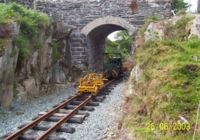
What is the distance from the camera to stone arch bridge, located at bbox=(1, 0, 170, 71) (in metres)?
18.5

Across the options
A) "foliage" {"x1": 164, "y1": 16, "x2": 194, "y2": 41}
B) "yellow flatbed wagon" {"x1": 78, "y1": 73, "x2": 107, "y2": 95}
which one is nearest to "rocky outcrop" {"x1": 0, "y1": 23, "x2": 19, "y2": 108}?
"yellow flatbed wagon" {"x1": 78, "y1": 73, "x2": 107, "y2": 95}

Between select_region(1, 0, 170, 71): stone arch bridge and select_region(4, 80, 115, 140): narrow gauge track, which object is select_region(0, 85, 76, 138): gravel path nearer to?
select_region(4, 80, 115, 140): narrow gauge track

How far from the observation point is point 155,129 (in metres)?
5.96

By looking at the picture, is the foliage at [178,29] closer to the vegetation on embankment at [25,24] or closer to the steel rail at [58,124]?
the steel rail at [58,124]

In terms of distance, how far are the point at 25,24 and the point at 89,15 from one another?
6.41 metres

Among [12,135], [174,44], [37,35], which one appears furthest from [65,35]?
[12,135]

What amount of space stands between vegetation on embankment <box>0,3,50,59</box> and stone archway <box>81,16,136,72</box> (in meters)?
4.22

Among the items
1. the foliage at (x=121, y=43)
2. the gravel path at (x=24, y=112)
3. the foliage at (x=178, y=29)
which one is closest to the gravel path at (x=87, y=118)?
the gravel path at (x=24, y=112)

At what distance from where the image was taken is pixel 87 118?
1002cm

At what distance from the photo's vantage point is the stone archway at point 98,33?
1866 centimetres

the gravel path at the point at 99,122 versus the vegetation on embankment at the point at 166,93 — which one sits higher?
the vegetation on embankment at the point at 166,93

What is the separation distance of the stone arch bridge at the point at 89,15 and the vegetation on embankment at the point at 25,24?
13.4 feet

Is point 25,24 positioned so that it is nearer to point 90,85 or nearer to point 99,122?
point 90,85
